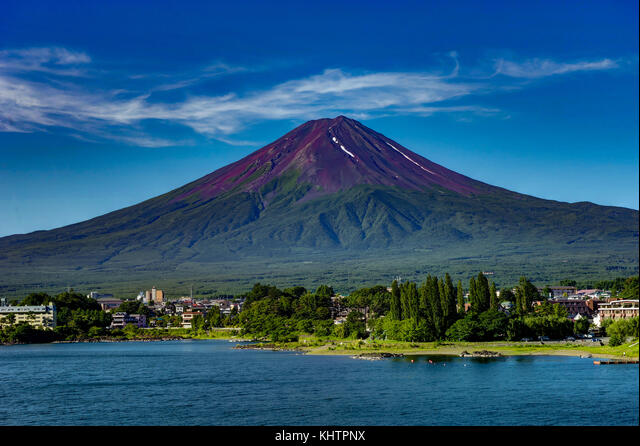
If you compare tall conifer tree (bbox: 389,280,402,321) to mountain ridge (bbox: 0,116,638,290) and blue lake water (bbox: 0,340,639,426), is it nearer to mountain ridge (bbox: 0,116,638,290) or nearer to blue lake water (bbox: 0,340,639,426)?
blue lake water (bbox: 0,340,639,426)

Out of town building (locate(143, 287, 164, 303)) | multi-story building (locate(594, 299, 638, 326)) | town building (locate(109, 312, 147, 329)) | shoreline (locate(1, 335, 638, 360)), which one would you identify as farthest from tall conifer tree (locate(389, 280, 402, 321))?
town building (locate(143, 287, 164, 303))

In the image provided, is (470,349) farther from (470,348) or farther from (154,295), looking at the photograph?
(154,295)

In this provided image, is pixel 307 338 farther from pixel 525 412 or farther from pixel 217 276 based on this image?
pixel 217 276

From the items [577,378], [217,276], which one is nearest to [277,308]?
[577,378]

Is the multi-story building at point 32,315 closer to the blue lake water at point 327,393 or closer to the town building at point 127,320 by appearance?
the town building at point 127,320

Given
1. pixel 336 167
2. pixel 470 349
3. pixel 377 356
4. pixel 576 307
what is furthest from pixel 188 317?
pixel 336 167

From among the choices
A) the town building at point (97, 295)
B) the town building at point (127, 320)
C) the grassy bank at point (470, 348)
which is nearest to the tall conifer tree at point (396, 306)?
the grassy bank at point (470, 348)
